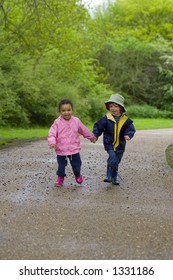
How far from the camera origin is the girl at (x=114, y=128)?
7.47m

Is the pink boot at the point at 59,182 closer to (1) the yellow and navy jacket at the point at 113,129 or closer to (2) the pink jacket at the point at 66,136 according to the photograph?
(2) the pink jacket at the point at 66,136

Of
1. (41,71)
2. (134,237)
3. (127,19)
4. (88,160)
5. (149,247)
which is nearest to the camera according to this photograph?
(149,247)

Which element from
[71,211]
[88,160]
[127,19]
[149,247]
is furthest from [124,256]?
[127,19]

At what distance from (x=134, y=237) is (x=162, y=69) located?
35633 mm

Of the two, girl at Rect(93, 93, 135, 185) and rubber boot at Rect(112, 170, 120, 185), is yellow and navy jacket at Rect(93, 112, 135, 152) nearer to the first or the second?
girl at Rect(93, 93, 135, 185)

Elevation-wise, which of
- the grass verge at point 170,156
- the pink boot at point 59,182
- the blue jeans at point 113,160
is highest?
the blue jeans at point 113,160

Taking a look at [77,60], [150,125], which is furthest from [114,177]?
[150,125]

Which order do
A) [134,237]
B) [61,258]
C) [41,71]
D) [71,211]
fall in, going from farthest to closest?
[41,71]
[71,211]
[134,237]
[61,258]

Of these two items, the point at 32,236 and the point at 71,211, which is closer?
the point at 32,236

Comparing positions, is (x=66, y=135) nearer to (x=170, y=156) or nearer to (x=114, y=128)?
(x=114, y=128)

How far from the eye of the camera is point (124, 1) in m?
52.9

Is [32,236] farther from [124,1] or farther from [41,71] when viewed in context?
[124,1]

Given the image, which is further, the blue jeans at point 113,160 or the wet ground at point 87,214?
the blue jeans at point 113,160

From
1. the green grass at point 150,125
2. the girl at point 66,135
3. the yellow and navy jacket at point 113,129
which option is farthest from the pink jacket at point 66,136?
the green grass at point 150,125
